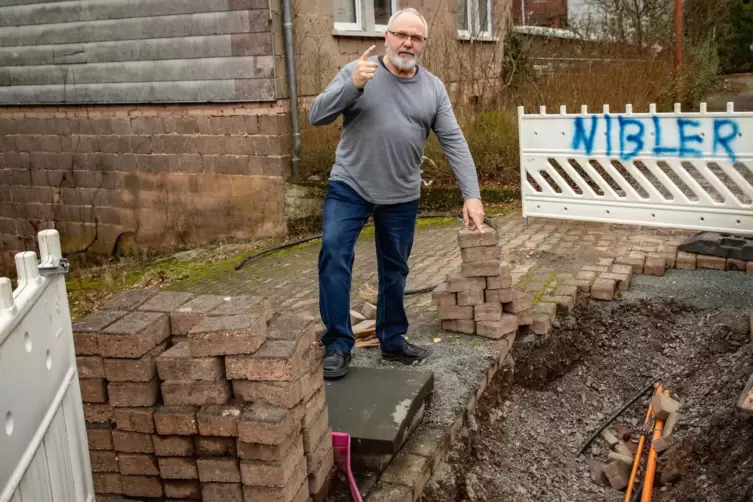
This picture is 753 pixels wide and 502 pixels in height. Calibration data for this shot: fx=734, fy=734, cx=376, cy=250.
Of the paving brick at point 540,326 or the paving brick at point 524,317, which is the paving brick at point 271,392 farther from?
the paving brick at point 540,326

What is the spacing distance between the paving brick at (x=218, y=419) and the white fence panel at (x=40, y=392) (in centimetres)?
44

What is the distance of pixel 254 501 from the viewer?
9.28 ft

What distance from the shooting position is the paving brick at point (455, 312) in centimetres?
479

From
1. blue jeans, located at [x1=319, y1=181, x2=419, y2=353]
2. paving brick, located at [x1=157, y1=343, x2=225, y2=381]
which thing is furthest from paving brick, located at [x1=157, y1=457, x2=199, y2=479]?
blue jeans, located at [x1=319, y1=181, x2=419, y2=353]

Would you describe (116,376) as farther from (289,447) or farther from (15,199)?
(15,199)

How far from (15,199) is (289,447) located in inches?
401

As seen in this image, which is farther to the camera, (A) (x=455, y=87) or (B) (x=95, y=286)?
(A) (x=455, y=87)

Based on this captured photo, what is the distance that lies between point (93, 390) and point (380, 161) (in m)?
1.94

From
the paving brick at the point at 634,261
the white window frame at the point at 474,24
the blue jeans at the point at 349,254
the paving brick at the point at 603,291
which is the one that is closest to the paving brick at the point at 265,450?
the blue jeans at the point at 349,254

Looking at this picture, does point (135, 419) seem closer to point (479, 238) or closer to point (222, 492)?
point (222, 492)

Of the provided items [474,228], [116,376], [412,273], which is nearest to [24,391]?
[116,376]

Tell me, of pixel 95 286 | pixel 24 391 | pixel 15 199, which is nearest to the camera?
pixel 24 391

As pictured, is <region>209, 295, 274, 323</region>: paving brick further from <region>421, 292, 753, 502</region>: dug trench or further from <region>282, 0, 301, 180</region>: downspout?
<region>282, 0, 301, 180</region>: downspout

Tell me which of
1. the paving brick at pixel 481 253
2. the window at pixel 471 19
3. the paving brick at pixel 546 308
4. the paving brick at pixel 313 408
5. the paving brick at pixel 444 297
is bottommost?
the paving brick at pixel 546 308
